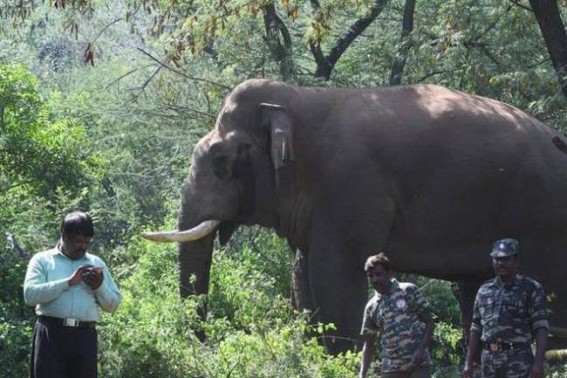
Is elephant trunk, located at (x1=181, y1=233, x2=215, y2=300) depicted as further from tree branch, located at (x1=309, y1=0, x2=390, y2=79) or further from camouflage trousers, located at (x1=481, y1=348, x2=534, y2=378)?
tree branch, located at (x1=309, y1=0, x2=390, y2=79)

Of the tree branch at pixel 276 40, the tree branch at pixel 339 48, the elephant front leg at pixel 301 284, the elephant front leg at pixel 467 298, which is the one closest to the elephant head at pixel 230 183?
the elephant front leg at pixel 301 284

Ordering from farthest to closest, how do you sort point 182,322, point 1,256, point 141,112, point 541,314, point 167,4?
point 141,112 < point 167,4 < point 1,256 < point 182,322 < point 541,314

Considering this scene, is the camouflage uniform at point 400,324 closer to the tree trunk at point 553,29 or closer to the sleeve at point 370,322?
the sleeve at point 370,322

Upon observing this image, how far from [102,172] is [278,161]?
478cm

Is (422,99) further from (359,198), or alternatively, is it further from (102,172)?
(102,172)

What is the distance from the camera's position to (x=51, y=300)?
31.5ft

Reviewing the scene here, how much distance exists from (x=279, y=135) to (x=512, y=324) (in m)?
4.32

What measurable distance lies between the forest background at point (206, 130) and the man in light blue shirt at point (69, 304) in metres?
1.35

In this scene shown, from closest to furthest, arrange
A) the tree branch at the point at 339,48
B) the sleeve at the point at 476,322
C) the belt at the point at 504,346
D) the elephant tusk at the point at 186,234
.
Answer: the belt at the point at 504,346 < the sleeve at the point at 476,322 < the elephant tusk at the point at 186,234 < the tree branch at the point at 339,48

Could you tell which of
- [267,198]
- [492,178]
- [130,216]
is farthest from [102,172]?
[130,216]

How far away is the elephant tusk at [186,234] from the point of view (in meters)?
13.9

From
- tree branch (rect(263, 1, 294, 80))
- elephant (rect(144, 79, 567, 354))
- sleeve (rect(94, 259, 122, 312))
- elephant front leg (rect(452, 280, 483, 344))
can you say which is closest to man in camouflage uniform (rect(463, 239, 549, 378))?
sleeve (rect(94, 259, 122, 312))

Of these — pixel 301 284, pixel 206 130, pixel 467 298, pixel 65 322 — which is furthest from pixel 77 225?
pixel 206 130

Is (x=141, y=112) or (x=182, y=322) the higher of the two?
(x=141, y=112)
